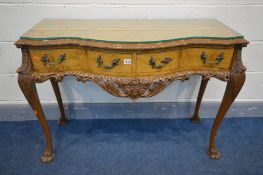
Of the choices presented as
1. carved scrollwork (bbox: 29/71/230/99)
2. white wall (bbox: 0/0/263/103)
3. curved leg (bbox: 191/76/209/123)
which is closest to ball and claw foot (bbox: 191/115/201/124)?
curved leg (bbox: 191/76/209/123)

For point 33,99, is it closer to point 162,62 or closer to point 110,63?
point 110,63

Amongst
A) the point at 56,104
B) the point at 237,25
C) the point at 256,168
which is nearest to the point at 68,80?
the point at 56,104

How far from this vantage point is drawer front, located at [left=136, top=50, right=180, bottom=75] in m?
1.14

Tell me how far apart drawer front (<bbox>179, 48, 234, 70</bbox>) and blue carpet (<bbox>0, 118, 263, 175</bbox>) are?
28.4 inches

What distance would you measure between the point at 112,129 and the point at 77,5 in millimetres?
989

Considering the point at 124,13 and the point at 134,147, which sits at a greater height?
the point at 124,13

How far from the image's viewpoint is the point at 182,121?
196cm

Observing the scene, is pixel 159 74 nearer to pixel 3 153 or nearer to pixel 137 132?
pixel 137 132

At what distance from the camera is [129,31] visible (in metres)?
1.20

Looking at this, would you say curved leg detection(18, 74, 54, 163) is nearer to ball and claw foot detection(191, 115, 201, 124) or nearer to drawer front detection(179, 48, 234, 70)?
drawer front detection(179, 48, 234, 70)

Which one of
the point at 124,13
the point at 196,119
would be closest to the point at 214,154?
the point at 196,119

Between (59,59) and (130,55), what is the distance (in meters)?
0.37

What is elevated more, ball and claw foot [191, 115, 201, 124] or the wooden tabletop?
the wooden tabletop

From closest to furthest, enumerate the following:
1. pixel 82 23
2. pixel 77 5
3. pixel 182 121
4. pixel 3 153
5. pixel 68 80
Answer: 1. pixel 82 23
2. pixel 77 5
3. pixel 3 153
4. pixel 68 80
5. pixel 182 121
